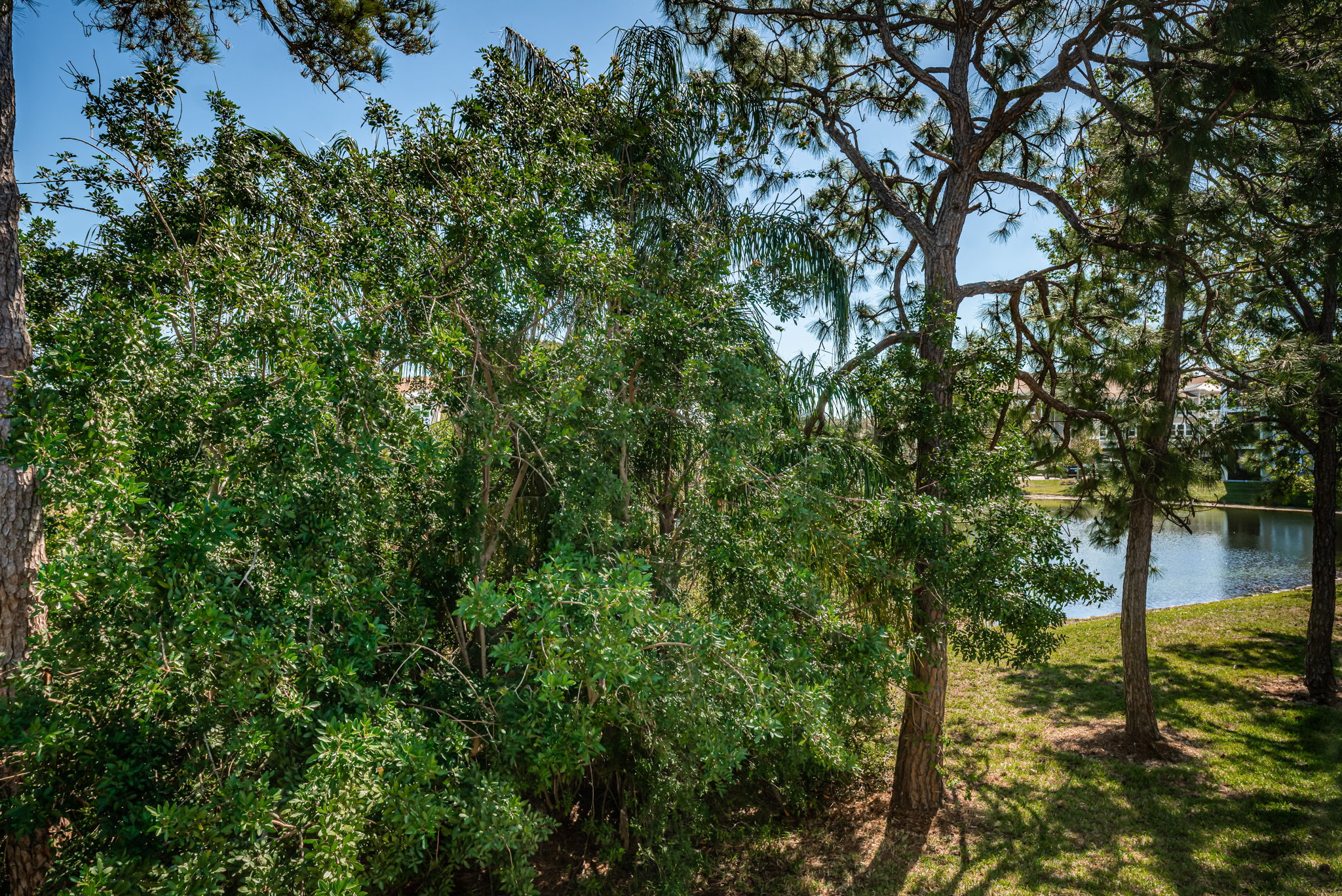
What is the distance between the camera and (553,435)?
3.61m

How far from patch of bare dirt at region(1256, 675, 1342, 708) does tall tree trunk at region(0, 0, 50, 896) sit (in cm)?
1154

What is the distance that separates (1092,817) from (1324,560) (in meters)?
4.95

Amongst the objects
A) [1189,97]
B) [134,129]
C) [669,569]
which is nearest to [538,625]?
[669,569]

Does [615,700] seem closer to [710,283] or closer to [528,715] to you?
[528,715]

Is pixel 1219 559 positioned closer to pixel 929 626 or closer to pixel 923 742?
pixel 923 742

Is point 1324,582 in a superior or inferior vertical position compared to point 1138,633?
superior

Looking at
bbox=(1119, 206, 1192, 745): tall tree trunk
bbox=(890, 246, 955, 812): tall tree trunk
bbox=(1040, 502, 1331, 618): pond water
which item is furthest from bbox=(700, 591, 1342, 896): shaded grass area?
bbox=(1040, 502, 1331, 618): pond water

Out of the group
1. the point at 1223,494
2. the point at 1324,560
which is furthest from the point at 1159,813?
the point at 1324,560

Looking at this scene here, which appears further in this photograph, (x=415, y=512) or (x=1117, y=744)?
(x=1117, y=744)

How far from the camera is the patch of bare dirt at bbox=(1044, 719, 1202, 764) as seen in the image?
684cm

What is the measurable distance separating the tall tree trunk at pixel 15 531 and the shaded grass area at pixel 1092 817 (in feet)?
13.7

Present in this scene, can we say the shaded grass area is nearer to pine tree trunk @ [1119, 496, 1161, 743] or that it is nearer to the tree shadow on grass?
the tree shadow on grass

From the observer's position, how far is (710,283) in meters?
4.47

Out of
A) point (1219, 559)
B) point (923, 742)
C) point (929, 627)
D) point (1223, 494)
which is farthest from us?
point (1219, 559)
